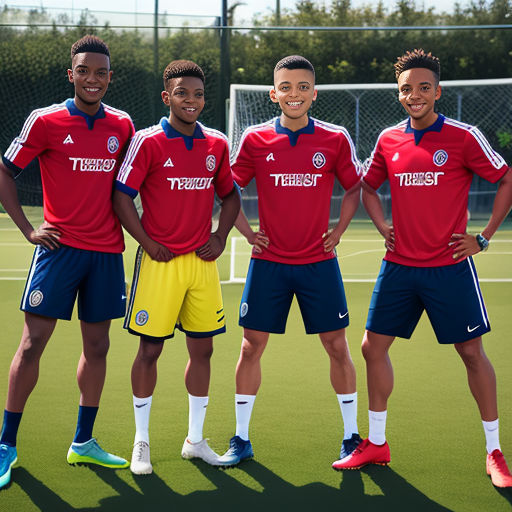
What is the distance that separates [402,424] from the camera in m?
4.84

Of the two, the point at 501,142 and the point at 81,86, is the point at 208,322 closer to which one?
the point at 81,86

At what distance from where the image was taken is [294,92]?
425 cm

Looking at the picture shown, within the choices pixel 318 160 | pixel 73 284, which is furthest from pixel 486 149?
pixel 73 284

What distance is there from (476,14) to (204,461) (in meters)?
27.0

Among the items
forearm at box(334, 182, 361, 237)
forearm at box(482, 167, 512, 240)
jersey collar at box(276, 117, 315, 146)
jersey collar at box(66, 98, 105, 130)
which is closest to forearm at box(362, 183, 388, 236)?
forearm at box(334, 182, 361, 237)

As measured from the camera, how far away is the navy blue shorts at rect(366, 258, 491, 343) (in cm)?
402

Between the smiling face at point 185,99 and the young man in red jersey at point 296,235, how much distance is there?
15.3 inches

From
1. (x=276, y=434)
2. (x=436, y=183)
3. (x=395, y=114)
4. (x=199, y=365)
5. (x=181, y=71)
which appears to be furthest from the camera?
(x=395, y=114)

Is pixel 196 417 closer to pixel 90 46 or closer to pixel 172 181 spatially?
pixel 172 181

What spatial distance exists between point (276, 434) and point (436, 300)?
4.15 feet

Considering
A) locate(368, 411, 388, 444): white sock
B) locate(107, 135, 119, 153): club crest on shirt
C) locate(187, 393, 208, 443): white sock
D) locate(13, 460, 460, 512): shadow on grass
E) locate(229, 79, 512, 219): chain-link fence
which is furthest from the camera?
locate(229, 79, 512, 219): chain-link fence

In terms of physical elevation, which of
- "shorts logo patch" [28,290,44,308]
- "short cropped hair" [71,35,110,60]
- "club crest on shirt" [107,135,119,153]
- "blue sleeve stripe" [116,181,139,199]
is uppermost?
"short cropped hair" [71,35,110,60]

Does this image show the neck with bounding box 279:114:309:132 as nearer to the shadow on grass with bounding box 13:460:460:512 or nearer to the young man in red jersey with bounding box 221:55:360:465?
the young man in red jersey with bounding box 221:55:360:465

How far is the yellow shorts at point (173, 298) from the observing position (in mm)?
4141
